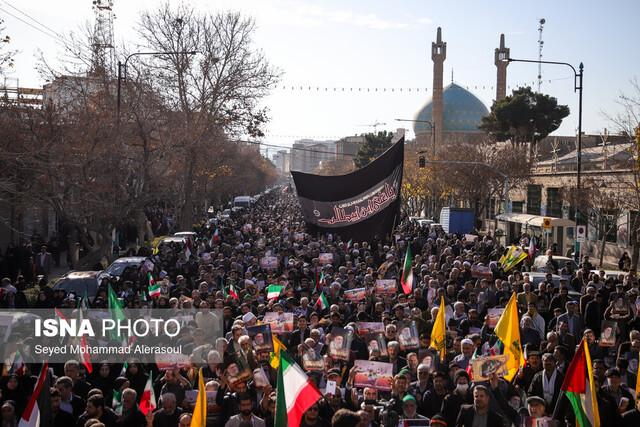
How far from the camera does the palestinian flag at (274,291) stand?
14469mm

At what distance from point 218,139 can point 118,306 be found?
29.6 metres

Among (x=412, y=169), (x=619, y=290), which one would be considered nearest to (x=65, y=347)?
(x=619, y=290)

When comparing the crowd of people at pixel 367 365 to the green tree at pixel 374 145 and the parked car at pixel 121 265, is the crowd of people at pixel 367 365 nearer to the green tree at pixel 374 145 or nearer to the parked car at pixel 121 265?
the parked car at pixel 121 265

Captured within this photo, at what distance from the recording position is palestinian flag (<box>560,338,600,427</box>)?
7195 millimetres

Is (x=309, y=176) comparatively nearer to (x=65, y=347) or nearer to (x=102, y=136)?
(x=102, y=136)

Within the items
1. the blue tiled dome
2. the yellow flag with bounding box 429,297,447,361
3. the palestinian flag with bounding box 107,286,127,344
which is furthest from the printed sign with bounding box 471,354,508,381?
the blue tiled dome

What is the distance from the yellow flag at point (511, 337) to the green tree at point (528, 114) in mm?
46338

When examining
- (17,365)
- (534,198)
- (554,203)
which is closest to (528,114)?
(534,198)

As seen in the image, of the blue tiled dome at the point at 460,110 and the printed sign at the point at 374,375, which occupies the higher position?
the blue tiled dome at the point at 460,110

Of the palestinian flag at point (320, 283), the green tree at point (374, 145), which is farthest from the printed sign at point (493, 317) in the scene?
the green tree at point (374, 145)

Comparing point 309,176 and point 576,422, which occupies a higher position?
point 309,176

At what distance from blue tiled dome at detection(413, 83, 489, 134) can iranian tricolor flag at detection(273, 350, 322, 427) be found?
81.2m

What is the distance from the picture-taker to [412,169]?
59500 millimetres

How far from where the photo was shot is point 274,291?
14594 mm
